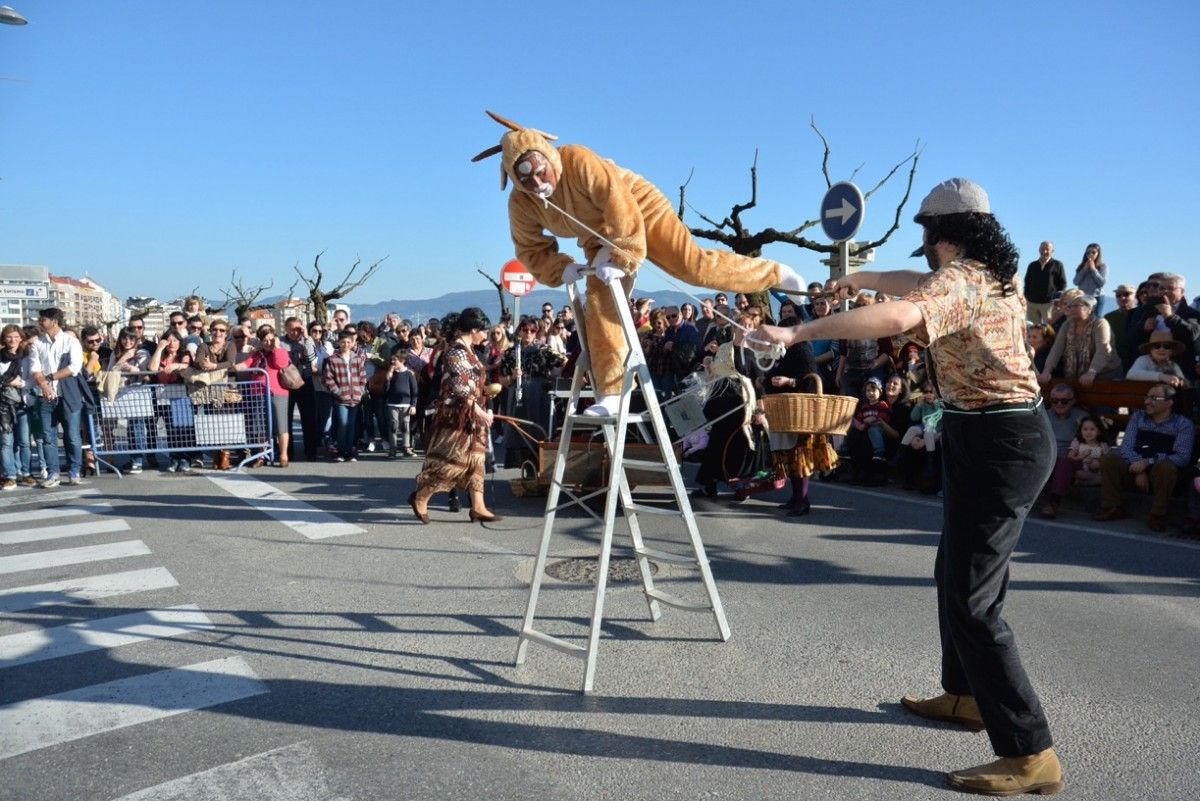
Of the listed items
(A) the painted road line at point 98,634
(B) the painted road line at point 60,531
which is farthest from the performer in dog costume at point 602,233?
(B) the painted road line at point 60,531

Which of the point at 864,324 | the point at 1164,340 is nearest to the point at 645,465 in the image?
the point at 864,324

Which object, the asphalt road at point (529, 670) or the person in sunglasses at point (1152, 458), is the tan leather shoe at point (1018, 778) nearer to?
the asphalt road at point (529, 670)

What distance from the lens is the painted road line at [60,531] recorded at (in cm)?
785

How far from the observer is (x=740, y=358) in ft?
15.7

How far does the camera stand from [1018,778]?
10.6 feet

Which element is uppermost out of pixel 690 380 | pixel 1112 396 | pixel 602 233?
pixel 602 233

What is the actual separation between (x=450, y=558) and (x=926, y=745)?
4.04 metres

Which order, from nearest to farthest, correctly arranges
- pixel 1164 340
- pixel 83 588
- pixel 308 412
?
pixel 83 588
pixel 1164 340
pixel 308 412

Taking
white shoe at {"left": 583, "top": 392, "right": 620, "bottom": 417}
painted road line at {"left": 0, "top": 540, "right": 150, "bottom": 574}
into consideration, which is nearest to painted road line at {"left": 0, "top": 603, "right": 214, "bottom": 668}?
painted road line at {"left": 0, "top": 540, "right": 150, "bottom": 574}

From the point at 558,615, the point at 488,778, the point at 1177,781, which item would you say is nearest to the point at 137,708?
the point at 488,778

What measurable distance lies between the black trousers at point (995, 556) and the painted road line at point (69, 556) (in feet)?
20.5

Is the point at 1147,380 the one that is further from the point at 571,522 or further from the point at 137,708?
the point at 137,708

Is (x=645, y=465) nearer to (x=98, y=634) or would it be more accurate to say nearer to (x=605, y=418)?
(x=605, y=418)

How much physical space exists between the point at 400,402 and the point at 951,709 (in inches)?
421
